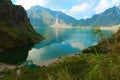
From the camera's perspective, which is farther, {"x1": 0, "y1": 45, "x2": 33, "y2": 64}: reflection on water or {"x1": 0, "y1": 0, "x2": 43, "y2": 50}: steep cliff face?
{"x1": 0, "y1": 0, "x2": 43, "y2": 50}: steep cliff face

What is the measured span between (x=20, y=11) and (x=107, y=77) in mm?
171996

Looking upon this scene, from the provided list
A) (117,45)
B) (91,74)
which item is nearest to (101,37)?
(117,45)

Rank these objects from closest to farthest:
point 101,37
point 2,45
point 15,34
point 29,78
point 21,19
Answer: point 101,37, point 29,78, point 2,45, point 15,34, point 21,19

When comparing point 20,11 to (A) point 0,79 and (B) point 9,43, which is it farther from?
(A) point 0,79

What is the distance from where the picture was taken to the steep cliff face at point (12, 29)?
113m

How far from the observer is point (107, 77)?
6230 mm

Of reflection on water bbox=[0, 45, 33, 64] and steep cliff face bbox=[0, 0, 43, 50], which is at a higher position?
steep cliff face bbox=[0, 0, 43, 50]

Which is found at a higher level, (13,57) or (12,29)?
(12,29)

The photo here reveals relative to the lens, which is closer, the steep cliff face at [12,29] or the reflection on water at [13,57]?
the reflection on water at [13,57]

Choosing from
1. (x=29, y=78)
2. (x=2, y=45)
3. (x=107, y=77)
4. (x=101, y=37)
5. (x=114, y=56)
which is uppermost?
(x=101, y=37)

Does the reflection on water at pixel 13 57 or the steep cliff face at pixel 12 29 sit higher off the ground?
the steep cliff face at pixel 12 29

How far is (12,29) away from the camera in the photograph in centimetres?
13225

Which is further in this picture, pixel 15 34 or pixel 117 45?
pixel 15 34

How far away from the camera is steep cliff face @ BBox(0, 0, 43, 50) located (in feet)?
371
